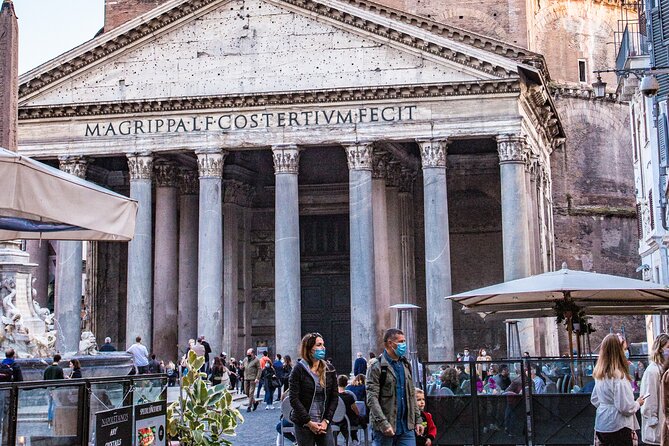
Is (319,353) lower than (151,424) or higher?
higher

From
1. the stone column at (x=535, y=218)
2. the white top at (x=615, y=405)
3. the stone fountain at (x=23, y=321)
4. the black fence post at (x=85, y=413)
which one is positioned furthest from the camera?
the stone column at (x=535, y=218)

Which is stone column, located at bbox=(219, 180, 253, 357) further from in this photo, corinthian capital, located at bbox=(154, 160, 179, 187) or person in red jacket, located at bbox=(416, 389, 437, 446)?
person in red jacket, located at bbox=(416, 389, 437, 446)

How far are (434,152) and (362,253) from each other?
10.5ft

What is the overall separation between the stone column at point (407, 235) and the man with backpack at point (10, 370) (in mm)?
20213

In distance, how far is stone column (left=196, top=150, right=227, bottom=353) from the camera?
24.9m

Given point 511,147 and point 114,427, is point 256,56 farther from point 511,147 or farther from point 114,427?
point 114,427

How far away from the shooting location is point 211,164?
25.6 metres

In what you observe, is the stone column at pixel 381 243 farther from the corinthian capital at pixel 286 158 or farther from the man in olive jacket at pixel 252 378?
the man in olive jacket at pixel 252 378

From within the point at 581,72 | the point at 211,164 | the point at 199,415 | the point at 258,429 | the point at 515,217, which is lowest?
the point at 258,429

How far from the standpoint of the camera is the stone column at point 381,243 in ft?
85.3

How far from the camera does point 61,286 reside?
25656 mm

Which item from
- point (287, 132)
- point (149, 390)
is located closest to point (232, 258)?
point (287, 132)

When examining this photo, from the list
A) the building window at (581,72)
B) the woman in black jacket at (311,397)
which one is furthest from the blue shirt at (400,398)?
the building window at (581,72)

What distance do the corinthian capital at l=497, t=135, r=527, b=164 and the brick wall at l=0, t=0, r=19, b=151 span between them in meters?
16.4
